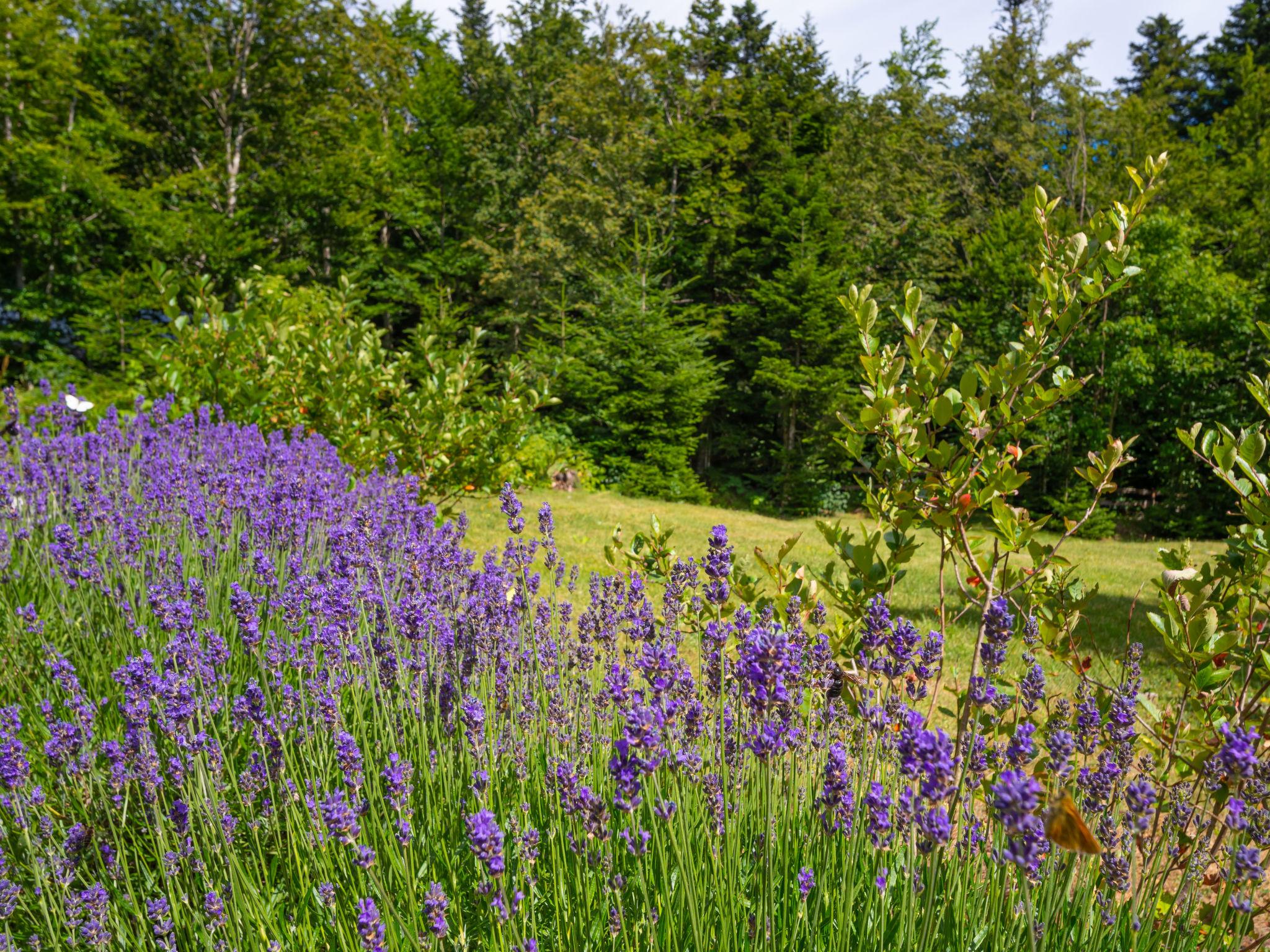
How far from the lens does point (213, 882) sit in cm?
189

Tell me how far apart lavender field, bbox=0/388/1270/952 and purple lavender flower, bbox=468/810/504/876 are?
0.01 meters

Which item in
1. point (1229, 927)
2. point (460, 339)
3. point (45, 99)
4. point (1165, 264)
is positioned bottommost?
point (1229, 927)

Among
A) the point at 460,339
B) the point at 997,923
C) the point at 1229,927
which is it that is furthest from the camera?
the point at 460,339

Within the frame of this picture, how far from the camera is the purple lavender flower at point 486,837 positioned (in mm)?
1291

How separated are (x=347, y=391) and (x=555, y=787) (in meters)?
6.08

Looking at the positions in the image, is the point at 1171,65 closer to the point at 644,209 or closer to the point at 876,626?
the point at 644,209

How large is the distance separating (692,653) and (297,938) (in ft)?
12.9

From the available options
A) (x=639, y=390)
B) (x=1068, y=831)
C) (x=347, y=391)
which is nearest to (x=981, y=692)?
(x=1068, y=831)

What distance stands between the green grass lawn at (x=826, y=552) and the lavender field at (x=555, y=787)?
2187 millimetres

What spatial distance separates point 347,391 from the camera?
709 cm

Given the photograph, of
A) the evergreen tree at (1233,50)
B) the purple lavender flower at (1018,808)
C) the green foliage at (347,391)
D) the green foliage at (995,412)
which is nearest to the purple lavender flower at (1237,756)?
the purple lavender flower at (1018,808)

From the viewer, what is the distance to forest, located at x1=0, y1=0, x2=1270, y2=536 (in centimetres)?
1628

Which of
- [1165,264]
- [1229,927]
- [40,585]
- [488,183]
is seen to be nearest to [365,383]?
[40,585]

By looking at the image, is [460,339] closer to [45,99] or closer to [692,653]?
[45,99]
